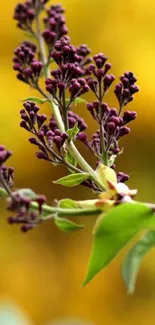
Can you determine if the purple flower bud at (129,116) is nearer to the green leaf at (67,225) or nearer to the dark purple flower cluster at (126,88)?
the dark purple flower cluster at (126,88)

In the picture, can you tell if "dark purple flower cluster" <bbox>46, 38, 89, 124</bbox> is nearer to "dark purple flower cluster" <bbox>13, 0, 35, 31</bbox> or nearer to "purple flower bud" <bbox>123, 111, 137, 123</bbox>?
"purple flower bud" <bbox>123, 111, 137, 123</bbox>

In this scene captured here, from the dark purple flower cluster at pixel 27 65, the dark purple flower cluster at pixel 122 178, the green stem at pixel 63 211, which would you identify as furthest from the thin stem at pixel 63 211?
the dark purple flower cluster at pixel 27 65

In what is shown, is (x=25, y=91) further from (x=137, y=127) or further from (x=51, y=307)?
(x=51, y=307)

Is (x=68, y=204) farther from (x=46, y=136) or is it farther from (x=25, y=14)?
(x=25, y=14)

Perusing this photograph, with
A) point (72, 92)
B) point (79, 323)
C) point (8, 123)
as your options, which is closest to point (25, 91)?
point (8, 123)

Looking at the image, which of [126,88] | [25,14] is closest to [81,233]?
[25,14]

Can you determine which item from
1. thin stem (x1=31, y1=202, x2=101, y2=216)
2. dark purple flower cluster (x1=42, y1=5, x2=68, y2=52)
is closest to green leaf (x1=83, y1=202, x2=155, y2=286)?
thin stem (x1=31, y1=202, x2=101, y2=216)
